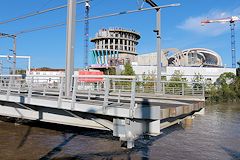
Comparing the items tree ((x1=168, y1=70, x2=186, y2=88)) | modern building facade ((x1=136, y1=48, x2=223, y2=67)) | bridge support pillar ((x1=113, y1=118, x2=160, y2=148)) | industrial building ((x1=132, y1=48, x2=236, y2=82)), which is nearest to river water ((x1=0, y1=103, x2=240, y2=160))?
bridge support pillar ((x1=113, y1=118, x2=160, y2=148))

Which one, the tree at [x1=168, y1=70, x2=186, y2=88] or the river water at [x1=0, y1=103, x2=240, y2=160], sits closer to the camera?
the river water at [x1=0, y1=103, x2=240, y2=160]

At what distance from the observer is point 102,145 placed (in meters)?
10.5

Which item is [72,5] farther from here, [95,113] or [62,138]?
[62,138]

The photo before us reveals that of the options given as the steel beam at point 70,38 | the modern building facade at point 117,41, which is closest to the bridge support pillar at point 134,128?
the steel beam at point 70,38

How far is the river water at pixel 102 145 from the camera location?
364 inches

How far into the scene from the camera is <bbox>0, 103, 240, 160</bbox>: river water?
30.3ft

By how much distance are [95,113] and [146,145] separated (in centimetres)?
328

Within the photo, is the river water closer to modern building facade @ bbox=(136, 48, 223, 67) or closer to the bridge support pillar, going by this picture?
the bridge support pillar

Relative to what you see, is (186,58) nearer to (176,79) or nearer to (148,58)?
(148,58)

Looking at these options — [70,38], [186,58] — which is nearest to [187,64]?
[186,58]

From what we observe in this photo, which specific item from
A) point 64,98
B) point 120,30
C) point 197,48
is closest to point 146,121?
point 64,98

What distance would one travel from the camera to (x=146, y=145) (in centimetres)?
1070

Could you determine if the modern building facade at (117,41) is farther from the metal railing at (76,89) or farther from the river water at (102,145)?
the river water at (102,145)

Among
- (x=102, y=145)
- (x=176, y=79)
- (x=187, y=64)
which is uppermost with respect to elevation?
(x=187, y=64)
